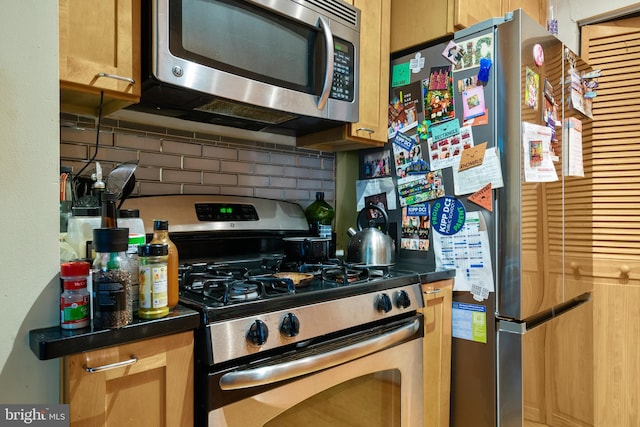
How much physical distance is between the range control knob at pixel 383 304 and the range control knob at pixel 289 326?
35 cm

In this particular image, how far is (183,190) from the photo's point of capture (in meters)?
1.63

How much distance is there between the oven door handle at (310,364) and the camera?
3.11 feet

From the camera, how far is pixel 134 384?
86cm

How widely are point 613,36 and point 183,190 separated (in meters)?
2.33

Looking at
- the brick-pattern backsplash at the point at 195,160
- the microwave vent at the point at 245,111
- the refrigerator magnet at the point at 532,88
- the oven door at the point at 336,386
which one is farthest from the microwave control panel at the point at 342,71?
the oven door at the point at 336,386

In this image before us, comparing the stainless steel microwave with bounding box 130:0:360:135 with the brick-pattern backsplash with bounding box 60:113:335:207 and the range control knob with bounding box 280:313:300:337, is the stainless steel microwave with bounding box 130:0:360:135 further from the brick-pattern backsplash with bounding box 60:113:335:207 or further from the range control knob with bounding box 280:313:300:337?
the range control knob with bounding box 280:313:300:337

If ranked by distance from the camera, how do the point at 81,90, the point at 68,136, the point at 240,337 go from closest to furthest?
the point at 240,337, the point at 81,90, the point at 68,136

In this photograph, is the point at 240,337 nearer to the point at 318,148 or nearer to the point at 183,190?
the point at 183,190

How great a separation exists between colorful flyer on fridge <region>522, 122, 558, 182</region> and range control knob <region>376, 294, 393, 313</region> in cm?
72

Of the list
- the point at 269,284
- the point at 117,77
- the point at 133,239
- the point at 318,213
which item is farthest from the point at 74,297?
the point at 318,213

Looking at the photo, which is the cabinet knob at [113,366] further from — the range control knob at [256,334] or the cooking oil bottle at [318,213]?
the cooking oil bottle at [318,213]

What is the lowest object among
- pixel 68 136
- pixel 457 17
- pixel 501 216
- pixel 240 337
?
pixel 240 337

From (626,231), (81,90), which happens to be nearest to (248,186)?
(81,90)

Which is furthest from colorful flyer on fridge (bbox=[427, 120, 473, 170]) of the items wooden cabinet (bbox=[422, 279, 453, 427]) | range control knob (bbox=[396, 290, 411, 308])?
range control knob (bbox=[396, 290, 411, 308])
